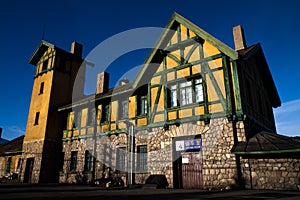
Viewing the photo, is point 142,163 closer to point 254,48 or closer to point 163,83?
point 163,83

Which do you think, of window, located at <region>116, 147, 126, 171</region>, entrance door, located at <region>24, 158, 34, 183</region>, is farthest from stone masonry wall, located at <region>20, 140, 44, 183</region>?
window, located at <region>116, 147, 126, 171</region>

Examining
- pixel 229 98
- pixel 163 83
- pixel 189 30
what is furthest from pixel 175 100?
pixel 189 30

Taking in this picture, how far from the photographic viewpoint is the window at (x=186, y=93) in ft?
38.1

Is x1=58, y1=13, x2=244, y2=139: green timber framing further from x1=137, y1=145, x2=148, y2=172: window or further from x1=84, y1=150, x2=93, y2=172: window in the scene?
x1=84, y1=150, x2=93, y2=172: window

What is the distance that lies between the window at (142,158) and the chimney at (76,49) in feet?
42.0

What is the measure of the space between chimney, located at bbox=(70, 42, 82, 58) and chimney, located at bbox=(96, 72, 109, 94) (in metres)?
4.01

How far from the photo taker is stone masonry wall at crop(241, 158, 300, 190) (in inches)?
345

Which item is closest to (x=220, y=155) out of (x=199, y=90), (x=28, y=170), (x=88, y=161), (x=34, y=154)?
(x=199, y=90)

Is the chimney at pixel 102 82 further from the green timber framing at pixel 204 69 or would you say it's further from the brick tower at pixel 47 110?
the green timber framing at pixel 204 69

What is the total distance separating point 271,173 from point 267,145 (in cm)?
112

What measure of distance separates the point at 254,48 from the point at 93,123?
A: 11509mm

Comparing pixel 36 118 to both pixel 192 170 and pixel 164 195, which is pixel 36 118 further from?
pixel 164 195

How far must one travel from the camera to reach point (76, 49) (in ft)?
71.9

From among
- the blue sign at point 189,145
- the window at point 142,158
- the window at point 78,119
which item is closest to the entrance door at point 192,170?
the blue sign at point 189,145
